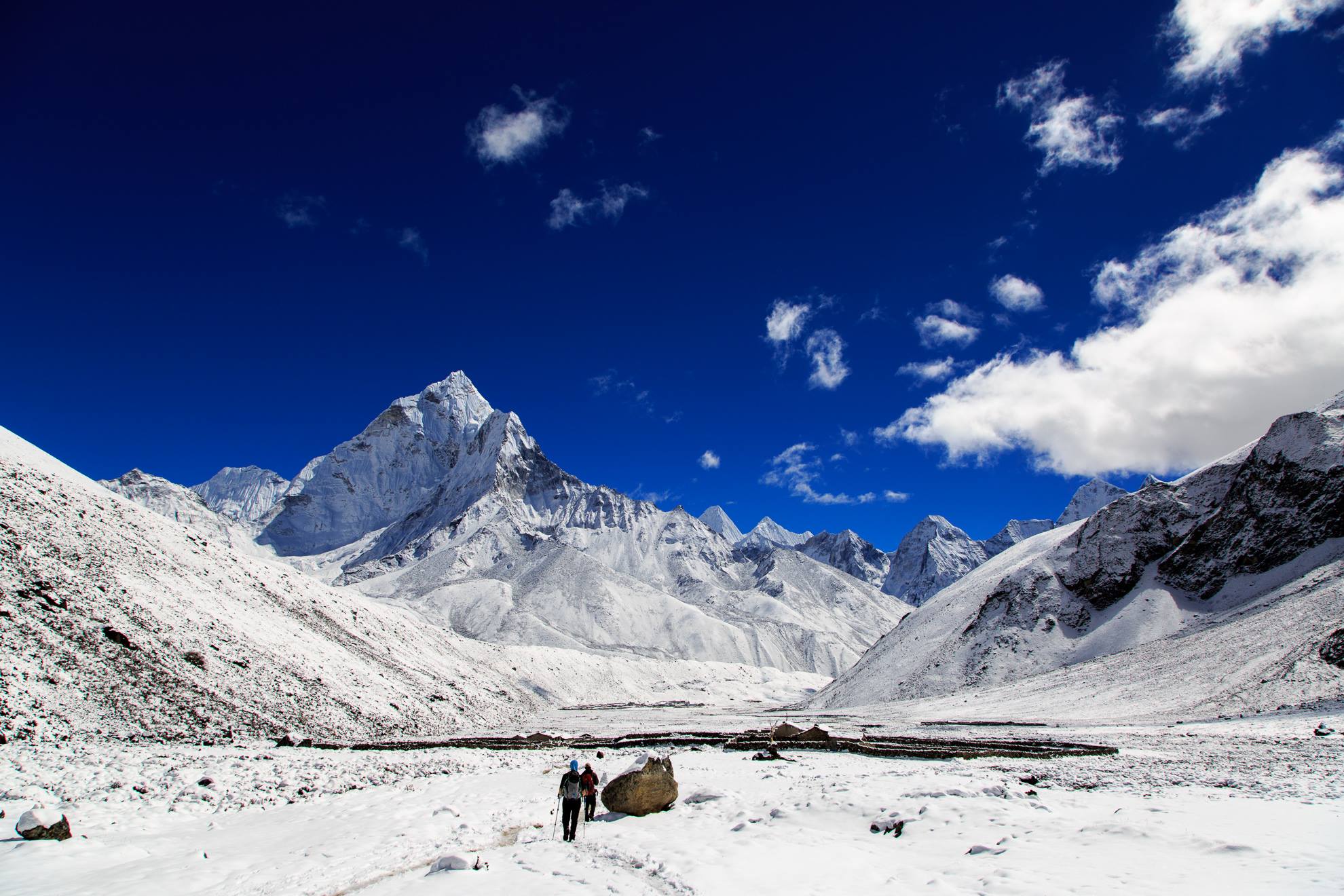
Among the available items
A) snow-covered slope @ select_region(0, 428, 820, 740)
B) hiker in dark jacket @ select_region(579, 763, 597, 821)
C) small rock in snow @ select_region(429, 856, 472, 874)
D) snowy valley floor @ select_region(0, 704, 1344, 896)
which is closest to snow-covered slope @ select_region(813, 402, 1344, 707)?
snow-covered slope @ select_region(0, 428, 820, 740)

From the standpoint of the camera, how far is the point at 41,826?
14.8 m

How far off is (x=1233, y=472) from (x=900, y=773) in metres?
100

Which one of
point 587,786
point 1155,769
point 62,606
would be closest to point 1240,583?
point 1155,769

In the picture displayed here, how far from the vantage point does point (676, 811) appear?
1808 cm

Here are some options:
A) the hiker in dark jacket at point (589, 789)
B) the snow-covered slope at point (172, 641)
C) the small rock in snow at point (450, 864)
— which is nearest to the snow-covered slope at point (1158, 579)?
the snow-covered slope at point (172, 641)

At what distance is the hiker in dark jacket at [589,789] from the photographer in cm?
1652

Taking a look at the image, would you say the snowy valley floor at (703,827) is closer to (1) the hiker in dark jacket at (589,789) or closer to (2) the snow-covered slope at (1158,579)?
(1) the hiker in dark jacket at (589,789)

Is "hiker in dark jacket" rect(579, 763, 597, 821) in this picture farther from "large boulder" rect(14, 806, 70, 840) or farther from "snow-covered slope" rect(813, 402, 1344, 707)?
"snow-covered slope" rect(813, 402, 1344, 707)

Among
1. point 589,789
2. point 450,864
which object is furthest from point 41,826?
point 589,789

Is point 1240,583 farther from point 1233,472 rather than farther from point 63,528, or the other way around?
point 63,528

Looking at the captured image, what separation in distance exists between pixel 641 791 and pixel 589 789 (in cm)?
207

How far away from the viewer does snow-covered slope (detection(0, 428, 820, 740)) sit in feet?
103

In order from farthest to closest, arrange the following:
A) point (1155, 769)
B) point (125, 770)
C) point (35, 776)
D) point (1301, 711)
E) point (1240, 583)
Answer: point (1240, 583) → point (1301, 711) → point (1155, 769) → point (125, 770) → point (35, 776)

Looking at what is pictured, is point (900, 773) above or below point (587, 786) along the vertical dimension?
below
